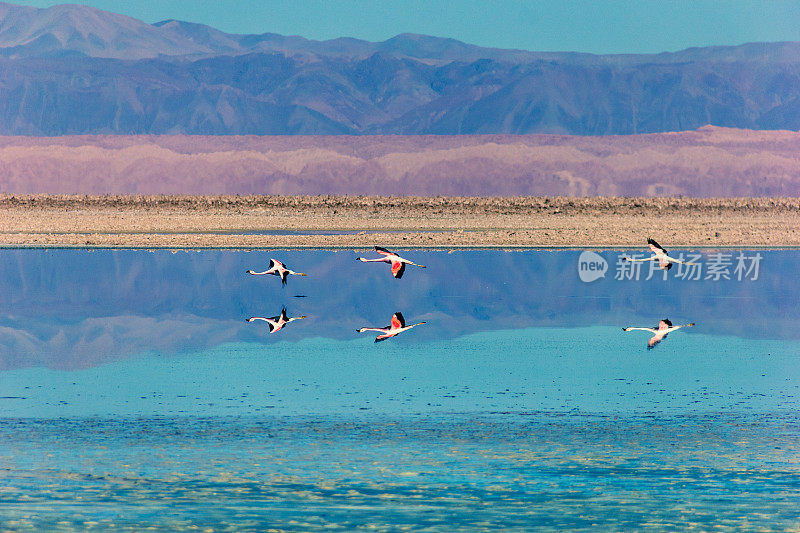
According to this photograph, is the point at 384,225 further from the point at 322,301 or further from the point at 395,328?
the point at 395,328

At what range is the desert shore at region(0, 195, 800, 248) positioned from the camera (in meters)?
49.3

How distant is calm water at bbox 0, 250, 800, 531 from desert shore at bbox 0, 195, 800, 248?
19.4 meters

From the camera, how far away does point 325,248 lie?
153 feet

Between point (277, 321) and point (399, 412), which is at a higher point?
point (277, 321)

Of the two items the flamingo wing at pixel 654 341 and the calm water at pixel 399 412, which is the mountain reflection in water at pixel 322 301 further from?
the flamingo wing at pixel 654 341

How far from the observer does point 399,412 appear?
14789mm

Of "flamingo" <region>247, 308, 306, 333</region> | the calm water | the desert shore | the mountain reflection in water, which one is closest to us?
the calm water

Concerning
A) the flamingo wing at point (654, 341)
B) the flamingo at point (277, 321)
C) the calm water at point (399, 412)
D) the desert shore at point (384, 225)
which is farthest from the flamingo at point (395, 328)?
the desert shore at point (384, 225)

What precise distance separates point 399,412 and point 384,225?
160 ft

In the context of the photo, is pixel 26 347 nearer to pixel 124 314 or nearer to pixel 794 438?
pixel 124 314

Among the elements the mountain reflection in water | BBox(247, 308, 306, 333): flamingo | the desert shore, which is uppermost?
the desert shore

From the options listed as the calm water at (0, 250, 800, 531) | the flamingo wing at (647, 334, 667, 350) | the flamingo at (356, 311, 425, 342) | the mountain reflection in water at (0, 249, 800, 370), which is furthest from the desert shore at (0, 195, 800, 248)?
the flamingo wing at (647, 334, 667, 350)

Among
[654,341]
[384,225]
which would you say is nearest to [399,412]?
[654,341]

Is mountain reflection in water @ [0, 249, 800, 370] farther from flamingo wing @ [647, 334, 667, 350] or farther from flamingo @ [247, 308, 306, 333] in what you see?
flamingo wing @ [647, 334, 667, 350]
